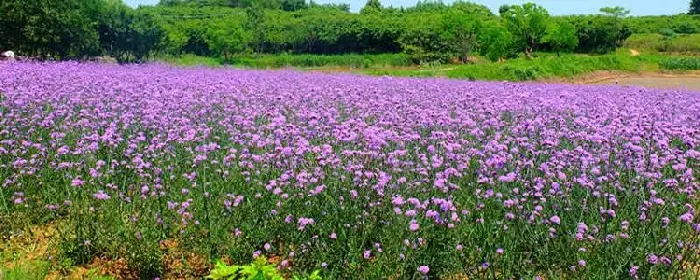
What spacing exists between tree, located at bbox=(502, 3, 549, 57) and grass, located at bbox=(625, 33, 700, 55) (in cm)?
1491

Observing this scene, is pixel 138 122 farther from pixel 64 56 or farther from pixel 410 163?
pixel 64 56

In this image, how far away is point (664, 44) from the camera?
72250mm

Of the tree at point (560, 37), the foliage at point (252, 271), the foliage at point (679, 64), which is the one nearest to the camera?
the foliage at point (252, 271)

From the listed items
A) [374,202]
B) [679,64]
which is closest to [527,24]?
[679,64]

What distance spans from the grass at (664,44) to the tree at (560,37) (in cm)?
979

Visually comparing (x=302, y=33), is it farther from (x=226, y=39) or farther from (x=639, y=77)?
(x=639, y=77)

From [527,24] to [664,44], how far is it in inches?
745

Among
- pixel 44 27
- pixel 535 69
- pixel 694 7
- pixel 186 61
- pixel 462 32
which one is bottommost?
pixel 186 61

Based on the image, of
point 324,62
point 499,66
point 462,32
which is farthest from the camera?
point 462,32

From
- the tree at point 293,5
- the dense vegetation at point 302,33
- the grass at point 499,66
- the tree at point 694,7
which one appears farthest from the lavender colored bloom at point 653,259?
the tree at point 293,5

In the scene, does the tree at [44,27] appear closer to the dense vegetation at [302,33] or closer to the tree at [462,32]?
the dense vegetation at [302,33]

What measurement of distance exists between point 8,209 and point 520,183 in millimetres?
4094

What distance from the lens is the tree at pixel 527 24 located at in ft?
210

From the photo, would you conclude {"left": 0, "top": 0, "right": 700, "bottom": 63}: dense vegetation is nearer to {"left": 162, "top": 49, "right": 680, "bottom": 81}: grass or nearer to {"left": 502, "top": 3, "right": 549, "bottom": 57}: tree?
{"left": 502, "top": 3, "right": 549, "bottom": 57}: tree
